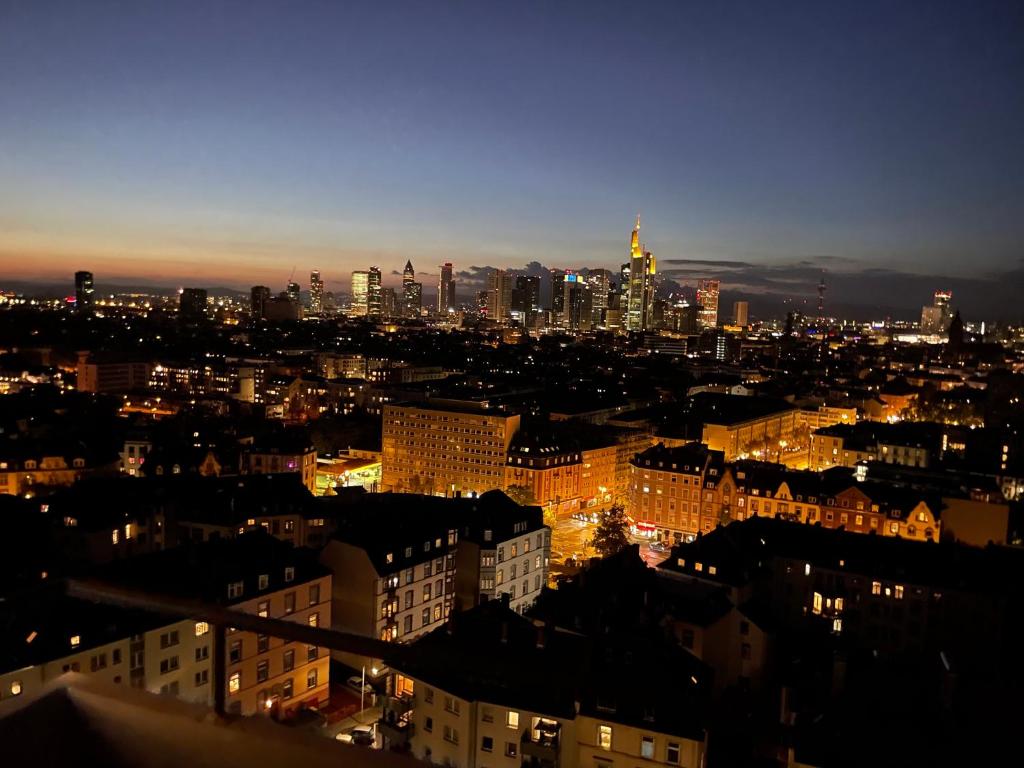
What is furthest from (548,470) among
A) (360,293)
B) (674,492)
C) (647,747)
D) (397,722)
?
(360,293)

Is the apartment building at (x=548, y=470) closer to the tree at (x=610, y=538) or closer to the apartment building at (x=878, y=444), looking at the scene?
the tree at (x=610, y=538)

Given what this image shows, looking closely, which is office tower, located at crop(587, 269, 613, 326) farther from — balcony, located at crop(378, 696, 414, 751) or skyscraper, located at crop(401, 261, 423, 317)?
balcony, located at crop(378, 696, 414, 751)

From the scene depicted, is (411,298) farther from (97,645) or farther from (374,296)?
(97,645)

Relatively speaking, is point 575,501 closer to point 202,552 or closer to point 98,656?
point 202,552

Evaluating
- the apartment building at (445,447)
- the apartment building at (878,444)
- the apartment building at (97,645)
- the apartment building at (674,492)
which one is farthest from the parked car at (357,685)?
the apartment building at (878,444)

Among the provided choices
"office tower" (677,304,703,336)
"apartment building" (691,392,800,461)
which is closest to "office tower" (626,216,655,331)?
"office tower" (677,304,703,336)
